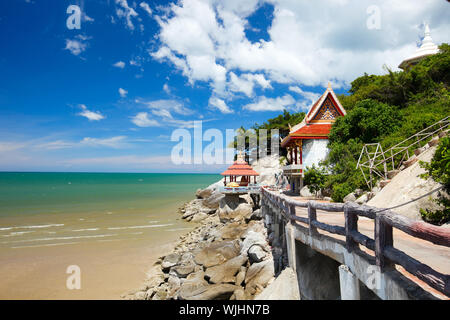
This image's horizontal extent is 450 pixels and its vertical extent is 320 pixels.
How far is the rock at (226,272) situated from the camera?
421 inches

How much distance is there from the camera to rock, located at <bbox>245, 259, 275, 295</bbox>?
9523 mm

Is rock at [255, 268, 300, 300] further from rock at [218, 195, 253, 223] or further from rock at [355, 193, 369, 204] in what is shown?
rock at [218, 195, 253, 223]

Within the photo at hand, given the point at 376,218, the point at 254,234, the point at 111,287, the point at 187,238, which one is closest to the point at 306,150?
the point at 254,234

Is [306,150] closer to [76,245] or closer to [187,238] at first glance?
[187,238]

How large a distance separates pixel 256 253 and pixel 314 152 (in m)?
10.1

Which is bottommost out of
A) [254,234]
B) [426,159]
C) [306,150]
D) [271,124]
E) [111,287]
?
[111,287]

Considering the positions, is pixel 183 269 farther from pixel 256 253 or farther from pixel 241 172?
pixel 241 172

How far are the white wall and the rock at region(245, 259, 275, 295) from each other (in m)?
9.74

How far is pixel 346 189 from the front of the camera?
12.7 m

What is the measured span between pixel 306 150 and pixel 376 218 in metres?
16.0

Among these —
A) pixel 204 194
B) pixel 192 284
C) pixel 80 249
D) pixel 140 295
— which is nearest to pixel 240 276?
pixel 192 284

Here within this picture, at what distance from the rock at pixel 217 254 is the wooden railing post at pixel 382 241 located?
34.1 ft

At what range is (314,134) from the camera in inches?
728

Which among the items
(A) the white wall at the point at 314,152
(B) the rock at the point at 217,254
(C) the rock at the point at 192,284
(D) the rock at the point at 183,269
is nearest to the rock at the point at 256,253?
(B) the rock at the point at 217,254
